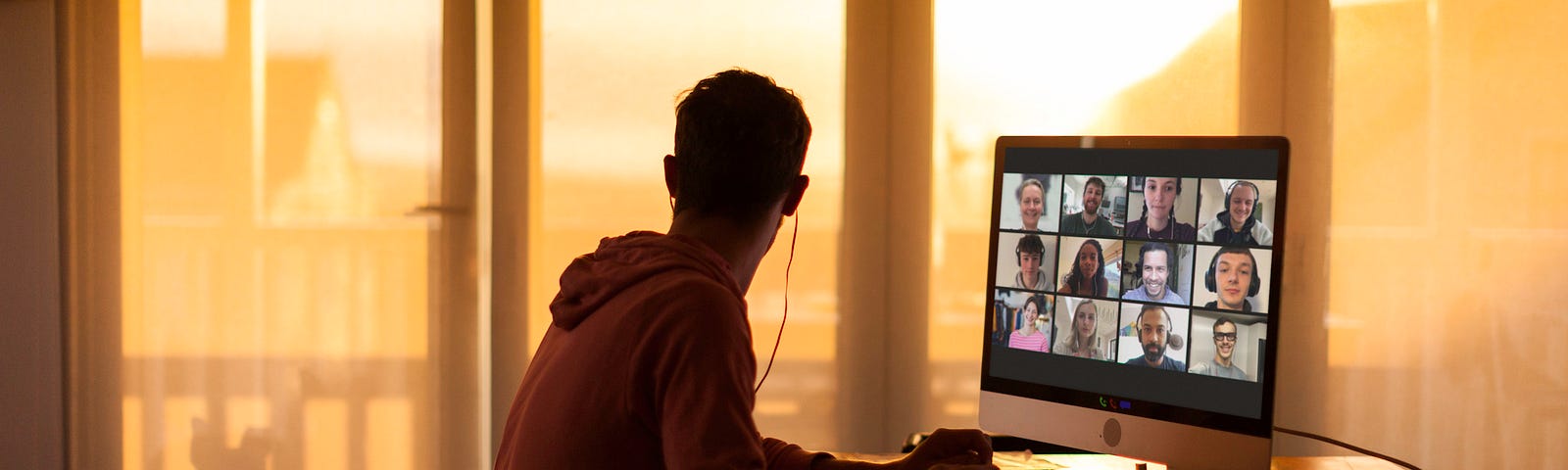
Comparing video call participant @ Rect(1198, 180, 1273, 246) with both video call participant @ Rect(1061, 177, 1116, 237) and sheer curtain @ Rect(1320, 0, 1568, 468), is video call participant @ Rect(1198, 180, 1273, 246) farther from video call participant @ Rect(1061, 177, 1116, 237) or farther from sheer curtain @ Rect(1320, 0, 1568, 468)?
sheer curtain @ Rect(1320, 0, 1568, 468)

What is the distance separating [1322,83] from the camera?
8.52ft

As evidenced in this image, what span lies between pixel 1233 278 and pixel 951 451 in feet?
1.45

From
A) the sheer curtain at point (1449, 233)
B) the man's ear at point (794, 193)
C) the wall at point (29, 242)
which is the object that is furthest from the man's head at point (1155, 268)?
the wall at point (29, 242)

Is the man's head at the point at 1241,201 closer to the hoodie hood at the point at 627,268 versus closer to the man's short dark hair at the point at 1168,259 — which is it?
the man's short dark hair at the point at 1168,259

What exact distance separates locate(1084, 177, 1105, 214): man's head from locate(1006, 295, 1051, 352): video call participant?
14cm

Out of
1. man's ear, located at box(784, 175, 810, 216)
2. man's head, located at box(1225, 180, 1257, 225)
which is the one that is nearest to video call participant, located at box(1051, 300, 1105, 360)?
man's head, located at box(1225, 180, 1257, 225)

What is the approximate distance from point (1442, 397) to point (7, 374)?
10.9 feet

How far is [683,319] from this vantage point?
96 centimetres

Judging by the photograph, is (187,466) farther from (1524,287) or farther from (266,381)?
Result: (1524,287)

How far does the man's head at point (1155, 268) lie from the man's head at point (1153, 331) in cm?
2

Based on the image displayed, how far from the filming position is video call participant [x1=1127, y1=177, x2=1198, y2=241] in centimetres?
149

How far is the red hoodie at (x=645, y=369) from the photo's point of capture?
95cm

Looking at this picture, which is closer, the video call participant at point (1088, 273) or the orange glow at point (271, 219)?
the video call participant at point (1088, 273)

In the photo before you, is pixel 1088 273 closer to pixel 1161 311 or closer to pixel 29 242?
pixel 1161 311
